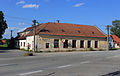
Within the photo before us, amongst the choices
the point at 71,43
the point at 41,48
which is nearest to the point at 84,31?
the point at 71,43

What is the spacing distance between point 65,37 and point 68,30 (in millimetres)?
3133

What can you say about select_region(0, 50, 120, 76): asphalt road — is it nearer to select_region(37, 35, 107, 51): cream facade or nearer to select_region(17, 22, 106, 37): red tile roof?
select_region(37, 35, 107, 51): cream facade

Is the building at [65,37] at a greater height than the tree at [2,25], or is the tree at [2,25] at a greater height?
the tree at [2,25]

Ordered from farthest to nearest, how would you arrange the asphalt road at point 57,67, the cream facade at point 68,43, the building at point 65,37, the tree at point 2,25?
the tree at point 2,25
the building at point 65,37
the cream facade at point 68,43
the asphalt road at point 57,67

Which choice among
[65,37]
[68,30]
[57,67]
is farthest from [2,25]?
[57,67]

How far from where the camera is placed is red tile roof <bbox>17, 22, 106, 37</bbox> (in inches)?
1442

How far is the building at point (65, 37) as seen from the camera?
115 feet

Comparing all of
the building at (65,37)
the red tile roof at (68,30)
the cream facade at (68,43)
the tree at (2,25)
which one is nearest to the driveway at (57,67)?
the cream facade at (68,43)

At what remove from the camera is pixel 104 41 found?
4512 cm

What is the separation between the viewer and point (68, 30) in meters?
40.3

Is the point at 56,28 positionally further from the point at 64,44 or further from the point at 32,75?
the point at 32,75

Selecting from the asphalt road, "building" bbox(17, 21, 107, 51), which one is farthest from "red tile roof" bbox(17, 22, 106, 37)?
the asphalt road

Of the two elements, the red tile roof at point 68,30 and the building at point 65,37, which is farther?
the red tile roof at point 68,30

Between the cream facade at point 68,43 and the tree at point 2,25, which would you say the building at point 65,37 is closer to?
the cream facade at point 68,43
